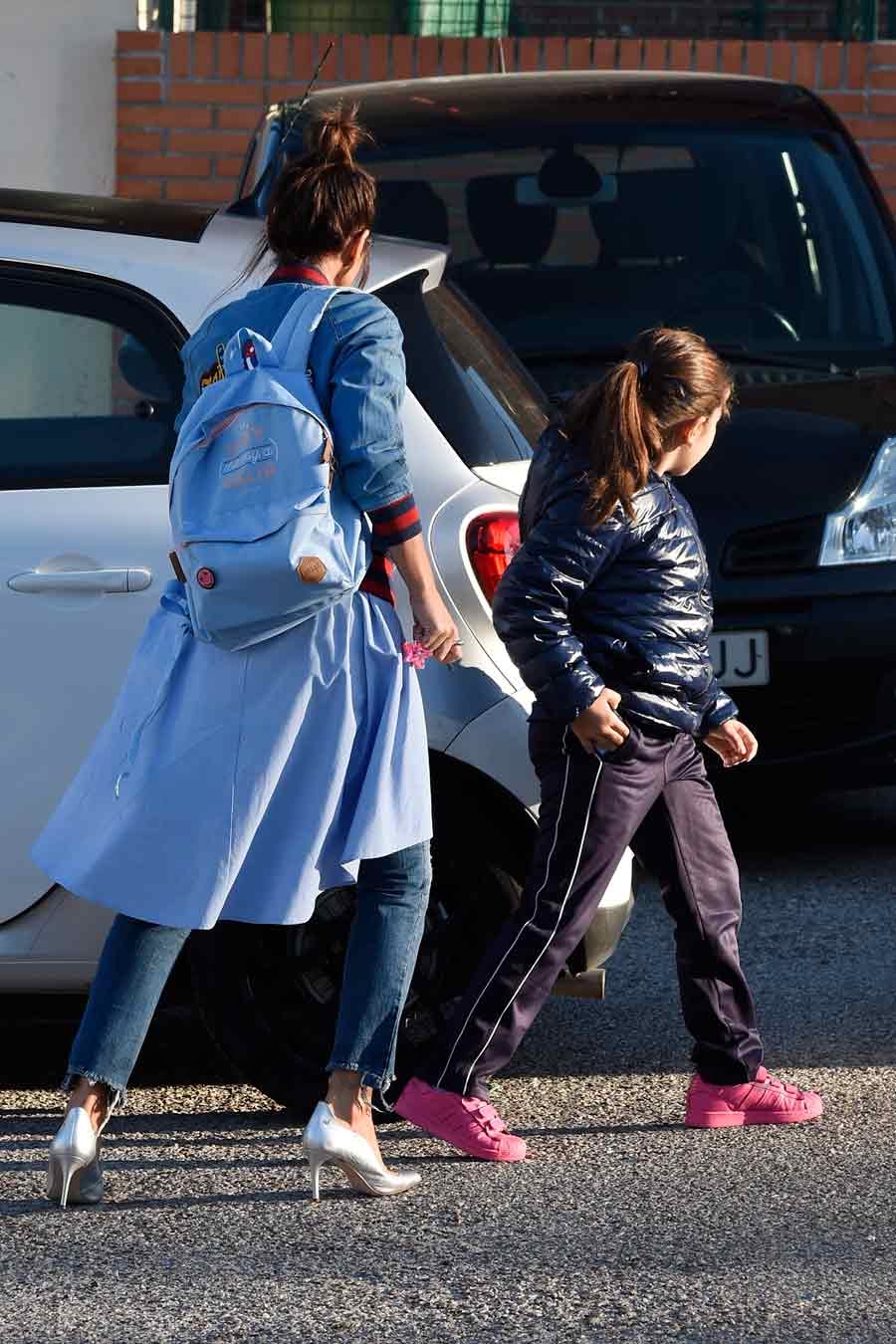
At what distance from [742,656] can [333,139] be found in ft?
8.21

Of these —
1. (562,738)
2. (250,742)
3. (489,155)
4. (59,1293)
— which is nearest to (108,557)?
(250,742)

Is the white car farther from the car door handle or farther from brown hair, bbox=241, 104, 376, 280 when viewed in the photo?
brown hair, bbox=241, 104, 376, 280

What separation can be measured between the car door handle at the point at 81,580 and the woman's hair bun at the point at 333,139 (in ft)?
2.68

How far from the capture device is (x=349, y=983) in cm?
382

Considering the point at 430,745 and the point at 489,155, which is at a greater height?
the point at 489,155

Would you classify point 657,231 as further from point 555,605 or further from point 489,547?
point 555,605

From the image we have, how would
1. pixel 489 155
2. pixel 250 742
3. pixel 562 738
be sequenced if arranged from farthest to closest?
pixel 489 155 → pixel 562 738 → pixel 250 742

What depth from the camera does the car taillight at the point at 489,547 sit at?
4.17 metres

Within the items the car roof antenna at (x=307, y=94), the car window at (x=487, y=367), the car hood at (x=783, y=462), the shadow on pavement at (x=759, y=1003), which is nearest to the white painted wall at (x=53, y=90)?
the car roof antenna at (x=307, y=94)

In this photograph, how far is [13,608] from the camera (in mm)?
4082

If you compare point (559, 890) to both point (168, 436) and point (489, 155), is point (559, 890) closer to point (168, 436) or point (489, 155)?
point (168, 436)

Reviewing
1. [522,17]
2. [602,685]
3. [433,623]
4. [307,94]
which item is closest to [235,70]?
[522,17]

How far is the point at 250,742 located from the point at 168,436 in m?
0.76

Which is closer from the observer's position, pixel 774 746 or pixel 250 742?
pixel 250 742
